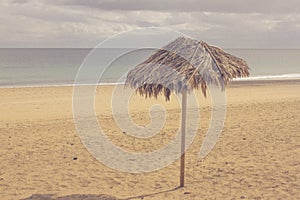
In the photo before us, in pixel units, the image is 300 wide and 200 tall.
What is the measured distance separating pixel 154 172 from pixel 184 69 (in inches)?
122

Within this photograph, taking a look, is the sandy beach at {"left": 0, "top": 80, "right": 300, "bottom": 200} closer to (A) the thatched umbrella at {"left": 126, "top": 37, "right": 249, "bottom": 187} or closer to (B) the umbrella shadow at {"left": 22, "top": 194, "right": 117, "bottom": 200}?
(B) the umbrella shadow at {"left": 22, "top": 194, "right": 117, "bottom": 200}

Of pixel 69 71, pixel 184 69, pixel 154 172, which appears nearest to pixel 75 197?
pixel 154 172

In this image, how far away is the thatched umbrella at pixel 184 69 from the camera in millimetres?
6961

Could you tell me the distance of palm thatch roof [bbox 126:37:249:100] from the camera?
696 cm

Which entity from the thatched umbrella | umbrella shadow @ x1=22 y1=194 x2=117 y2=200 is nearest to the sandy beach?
umbrella shadow @ x1=22 y1=194 x2=117 y2=200

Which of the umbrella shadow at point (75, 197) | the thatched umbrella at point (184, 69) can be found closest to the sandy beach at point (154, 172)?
the umbrella shadow at point (75, 197)

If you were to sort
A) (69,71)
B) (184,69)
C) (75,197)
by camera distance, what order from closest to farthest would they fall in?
(184,69) → (75,197) → (69,71)

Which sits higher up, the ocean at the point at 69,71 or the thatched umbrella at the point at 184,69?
the ocean at the point at 69,71

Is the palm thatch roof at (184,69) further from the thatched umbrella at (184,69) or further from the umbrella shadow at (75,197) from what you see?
the umbrella shadow at (75,197)

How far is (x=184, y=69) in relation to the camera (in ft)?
23.0

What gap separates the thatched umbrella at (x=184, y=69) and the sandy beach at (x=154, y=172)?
2.14 meters

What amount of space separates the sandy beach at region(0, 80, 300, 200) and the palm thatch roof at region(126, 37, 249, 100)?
2184 millimetres

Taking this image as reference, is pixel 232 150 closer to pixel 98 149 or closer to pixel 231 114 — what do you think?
pixel 98 149

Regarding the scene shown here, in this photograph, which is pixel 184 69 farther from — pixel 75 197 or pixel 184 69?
pixel 75 197
